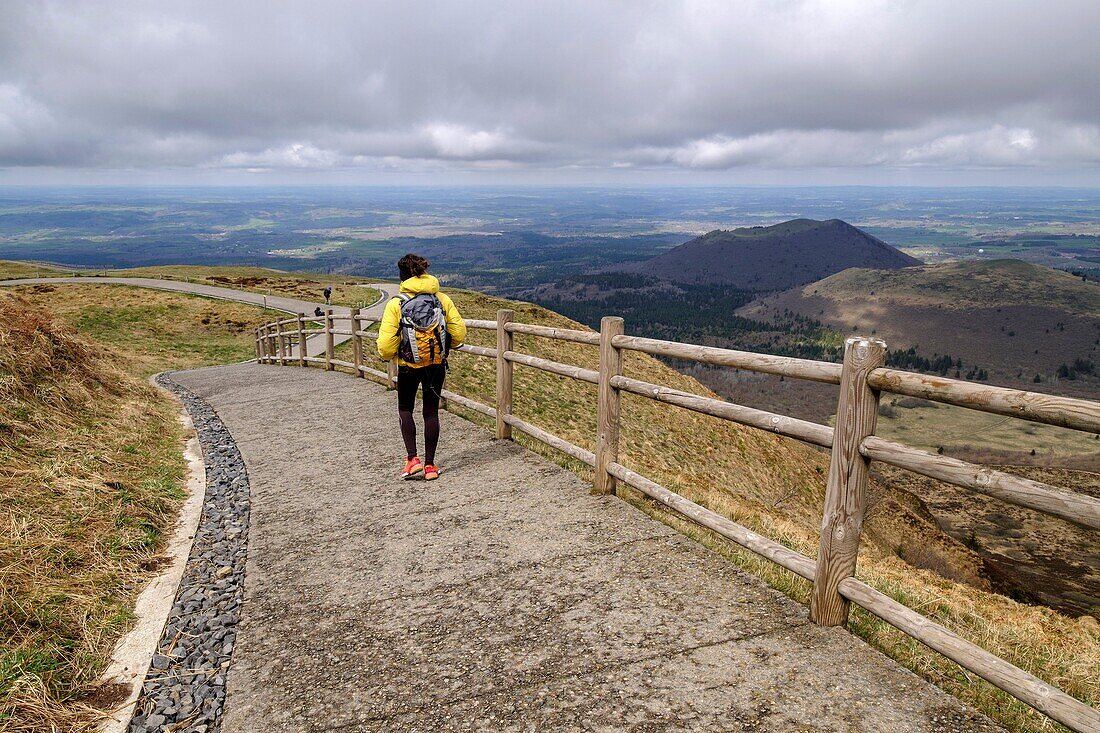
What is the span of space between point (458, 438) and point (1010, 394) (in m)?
7.68

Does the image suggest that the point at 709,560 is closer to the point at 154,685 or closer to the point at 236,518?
the point at 154,685

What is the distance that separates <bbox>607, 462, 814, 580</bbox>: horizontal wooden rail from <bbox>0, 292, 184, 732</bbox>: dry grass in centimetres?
464

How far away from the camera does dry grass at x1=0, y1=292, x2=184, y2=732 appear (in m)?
4.13

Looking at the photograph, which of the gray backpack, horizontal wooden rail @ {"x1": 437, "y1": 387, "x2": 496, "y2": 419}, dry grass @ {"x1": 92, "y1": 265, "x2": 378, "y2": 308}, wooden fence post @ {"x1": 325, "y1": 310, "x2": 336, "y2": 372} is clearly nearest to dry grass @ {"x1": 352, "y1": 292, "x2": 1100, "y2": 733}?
horizontal wooden rail @ {"x1": 437, "y1": 387, "x2": 496, "y2": 419}

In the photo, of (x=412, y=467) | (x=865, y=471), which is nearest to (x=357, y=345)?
(x=412, y=467)

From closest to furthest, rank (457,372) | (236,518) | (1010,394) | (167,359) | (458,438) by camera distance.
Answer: (1010,394) < (236,518) < (458,438) < (457,372) < (167,359)

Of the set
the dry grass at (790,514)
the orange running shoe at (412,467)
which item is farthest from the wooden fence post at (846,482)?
the orange running shoe at (412,467)

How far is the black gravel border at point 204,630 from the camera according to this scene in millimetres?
3916

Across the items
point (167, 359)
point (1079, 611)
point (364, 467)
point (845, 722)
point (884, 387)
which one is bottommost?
point (1079, 611)

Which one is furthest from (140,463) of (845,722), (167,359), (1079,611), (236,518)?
(1079,611)

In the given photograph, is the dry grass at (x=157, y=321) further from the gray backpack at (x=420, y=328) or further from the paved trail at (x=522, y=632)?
the paved trail at (x=522, y=632)

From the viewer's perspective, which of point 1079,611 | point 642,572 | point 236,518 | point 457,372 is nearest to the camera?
point 642,572

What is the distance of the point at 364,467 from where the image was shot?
29.0 feet

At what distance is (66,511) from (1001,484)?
821 centimetres
